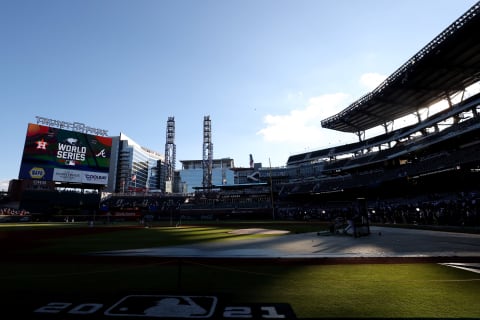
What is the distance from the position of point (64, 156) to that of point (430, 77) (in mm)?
75910

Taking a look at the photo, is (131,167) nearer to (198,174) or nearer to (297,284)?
(198,174)

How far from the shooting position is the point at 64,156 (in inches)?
2418

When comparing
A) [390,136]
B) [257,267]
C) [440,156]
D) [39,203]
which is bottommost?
[257,267]

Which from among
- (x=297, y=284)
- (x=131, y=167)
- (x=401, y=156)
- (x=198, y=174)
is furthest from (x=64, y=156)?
(x=198, y=174)

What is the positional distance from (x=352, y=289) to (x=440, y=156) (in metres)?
46.0

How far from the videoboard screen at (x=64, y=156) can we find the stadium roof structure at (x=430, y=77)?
2416 inches

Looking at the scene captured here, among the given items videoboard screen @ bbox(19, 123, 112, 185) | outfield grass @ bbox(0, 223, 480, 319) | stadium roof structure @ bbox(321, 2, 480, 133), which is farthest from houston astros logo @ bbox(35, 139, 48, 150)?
stadium roof structure @ bbox(321, 2, 480, 133)

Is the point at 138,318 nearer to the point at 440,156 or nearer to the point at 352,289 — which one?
the point at 352,289

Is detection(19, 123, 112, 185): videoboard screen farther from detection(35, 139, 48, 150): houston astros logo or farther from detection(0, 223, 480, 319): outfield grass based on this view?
detection(0, 223, 480, 319): outfield grass

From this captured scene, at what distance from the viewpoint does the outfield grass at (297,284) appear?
4.99m

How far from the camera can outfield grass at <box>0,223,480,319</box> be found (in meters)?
4.99

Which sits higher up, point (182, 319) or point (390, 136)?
point (390, 136)

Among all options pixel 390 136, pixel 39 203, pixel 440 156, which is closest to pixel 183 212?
pixel 39 203

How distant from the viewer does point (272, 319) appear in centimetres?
441
